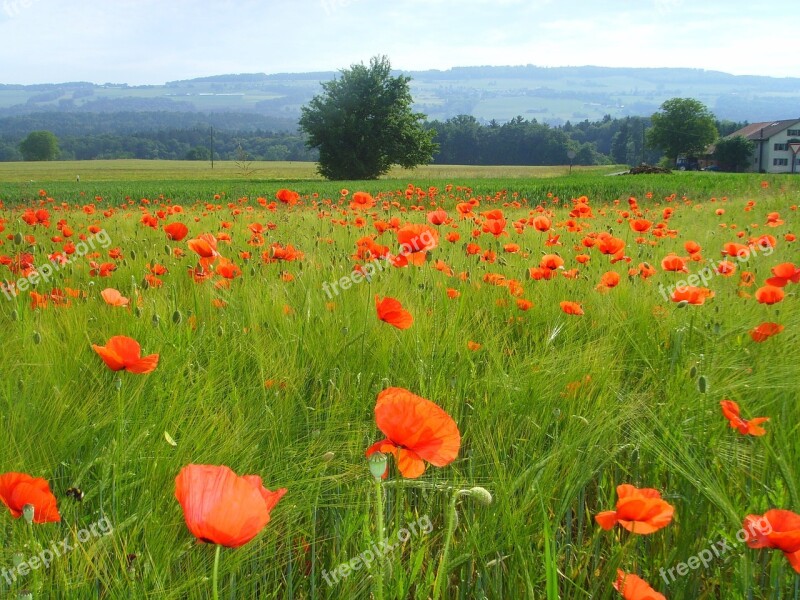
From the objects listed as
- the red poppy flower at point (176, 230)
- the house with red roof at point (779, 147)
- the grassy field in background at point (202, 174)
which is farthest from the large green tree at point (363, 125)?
the house with red roof at point (779, 147)

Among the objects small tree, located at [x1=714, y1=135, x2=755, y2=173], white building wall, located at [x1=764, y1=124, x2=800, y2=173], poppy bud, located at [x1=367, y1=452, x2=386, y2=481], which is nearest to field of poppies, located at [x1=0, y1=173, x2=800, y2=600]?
poppy bud, located at [x1=367, y1=452, x2=386, y2=481]

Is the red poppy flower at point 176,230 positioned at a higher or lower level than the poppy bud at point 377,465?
higher

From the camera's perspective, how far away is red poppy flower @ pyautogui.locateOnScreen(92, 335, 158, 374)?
968 millimetres

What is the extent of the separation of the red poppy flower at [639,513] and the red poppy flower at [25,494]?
665 mm

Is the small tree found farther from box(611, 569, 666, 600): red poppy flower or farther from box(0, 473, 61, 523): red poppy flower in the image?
box(0, 473, 61, 523): red poppy flower

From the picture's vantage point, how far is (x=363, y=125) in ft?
109

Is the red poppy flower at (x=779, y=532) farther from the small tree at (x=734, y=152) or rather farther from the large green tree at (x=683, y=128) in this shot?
the large green tree at (x=683, y=128)

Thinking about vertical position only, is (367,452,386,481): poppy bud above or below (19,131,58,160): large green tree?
below

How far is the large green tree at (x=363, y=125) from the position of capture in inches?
1294

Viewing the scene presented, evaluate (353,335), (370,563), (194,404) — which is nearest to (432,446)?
(370,563)

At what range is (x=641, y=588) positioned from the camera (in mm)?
691

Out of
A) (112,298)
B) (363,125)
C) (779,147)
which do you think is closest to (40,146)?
(363,125)

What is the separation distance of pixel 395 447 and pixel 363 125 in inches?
1327

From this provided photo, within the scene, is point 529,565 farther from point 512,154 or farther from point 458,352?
point 512,154
